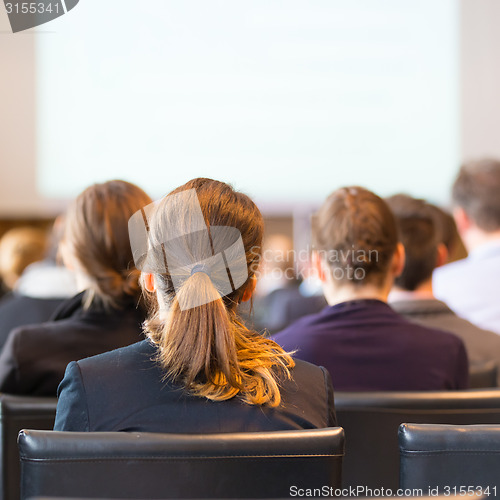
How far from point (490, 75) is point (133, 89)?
2.46 m

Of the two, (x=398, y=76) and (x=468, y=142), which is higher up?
(x=398, y=76)

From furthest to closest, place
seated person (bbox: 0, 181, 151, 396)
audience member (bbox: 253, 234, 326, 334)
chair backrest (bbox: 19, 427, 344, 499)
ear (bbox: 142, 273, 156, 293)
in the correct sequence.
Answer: audience member (bbox: 253, 234, 326, 334) → seated person (bbox: 0, 181, 151, 396) → ear (bbox: 142, 273, 156, 293) → chair backrest (bbox: 19, 427, 344, 499)

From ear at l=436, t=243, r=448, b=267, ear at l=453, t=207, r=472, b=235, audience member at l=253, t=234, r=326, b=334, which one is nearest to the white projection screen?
audience member at l=253, t=234, r=326, b=334

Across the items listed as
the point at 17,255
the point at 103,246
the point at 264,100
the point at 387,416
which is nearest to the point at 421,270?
the point at 387,416

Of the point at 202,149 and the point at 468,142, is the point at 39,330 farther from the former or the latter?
the point at 468,142

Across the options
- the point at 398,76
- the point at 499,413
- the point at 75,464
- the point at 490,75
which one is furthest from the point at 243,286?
the point at 490,75

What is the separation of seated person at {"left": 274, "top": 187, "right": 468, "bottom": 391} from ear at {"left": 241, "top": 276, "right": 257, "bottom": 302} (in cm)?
39

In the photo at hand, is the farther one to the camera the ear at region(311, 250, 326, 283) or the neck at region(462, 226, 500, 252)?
the neck at region(462, 226, 500, 252)

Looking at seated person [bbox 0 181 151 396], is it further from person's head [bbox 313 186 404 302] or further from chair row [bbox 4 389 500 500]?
person's head [bbox 313 186 404 302]

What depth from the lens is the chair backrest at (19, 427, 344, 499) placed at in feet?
2.63

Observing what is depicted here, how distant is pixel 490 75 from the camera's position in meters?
4.81

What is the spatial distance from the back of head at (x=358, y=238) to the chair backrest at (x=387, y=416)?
0.39 metres

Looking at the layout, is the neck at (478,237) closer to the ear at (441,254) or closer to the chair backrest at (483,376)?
the ear at (441,254)

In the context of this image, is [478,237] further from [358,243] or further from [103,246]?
[103,246]
